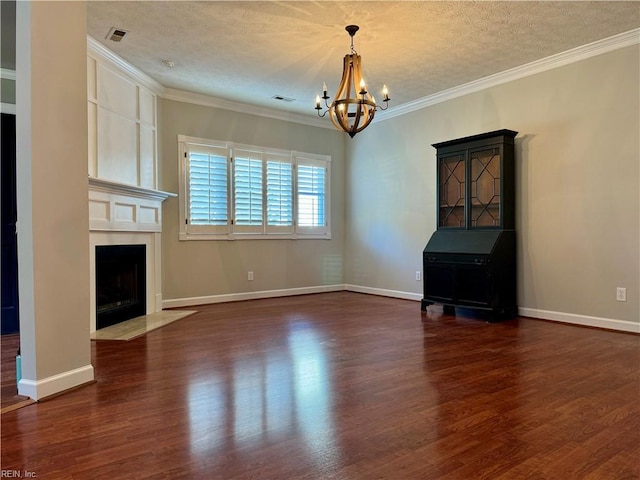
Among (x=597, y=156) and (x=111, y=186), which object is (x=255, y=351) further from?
(x=597, y=156)

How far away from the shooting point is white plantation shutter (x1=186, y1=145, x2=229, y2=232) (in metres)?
5.89

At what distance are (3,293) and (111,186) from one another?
1644 mm

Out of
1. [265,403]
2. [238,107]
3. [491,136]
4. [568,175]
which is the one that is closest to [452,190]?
[491,136]

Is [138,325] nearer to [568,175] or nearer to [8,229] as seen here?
[8,229]

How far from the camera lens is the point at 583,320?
4508 millimetres

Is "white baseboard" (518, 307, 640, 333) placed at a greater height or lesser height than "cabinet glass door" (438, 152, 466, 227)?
lesser

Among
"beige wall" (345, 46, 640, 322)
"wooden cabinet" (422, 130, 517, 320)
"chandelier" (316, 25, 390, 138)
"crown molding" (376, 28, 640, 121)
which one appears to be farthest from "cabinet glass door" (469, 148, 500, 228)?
"chandelier" (316, 25, 390, 138)

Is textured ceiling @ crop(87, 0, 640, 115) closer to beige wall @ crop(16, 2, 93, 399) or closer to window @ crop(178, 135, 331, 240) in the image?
window @ crop(178, 135, 331, 240)

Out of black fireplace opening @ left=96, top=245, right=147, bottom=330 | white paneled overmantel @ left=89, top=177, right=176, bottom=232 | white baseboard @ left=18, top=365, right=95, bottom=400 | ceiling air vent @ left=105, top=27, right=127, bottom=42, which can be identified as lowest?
white baseboard @ left=18, top=365, right=95, bottom=400

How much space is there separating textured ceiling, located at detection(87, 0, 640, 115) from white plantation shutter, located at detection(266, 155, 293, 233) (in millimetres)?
1493

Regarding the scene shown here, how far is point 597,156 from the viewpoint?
14.4 feet

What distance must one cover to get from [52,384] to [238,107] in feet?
15.4

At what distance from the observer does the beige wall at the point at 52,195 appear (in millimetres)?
2422

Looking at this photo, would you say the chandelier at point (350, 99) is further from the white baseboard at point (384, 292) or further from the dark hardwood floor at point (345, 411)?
the white baseboard at point (384, 292)
